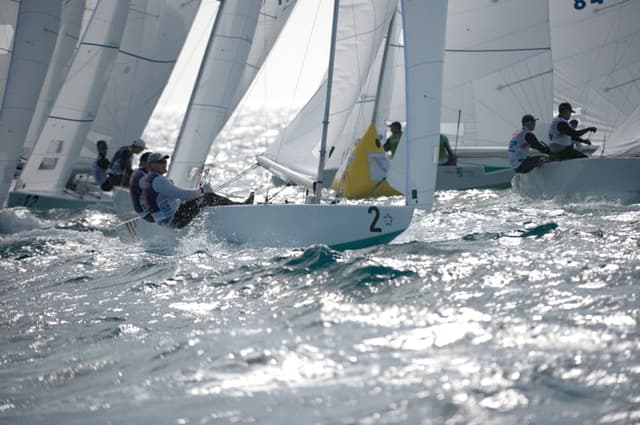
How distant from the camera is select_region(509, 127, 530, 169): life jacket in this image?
484 inches

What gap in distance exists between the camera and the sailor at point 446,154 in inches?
577

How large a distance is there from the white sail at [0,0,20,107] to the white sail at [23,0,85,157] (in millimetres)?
1547

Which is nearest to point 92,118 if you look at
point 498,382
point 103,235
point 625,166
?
point 103,235

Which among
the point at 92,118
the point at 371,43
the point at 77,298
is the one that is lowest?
the point at 77,298

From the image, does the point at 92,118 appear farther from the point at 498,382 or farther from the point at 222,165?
the point at 222,165

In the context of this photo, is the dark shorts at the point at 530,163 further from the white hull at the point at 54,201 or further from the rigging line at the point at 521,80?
the white hull at the point at 54,201

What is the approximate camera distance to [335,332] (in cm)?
559

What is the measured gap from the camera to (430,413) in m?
4.24

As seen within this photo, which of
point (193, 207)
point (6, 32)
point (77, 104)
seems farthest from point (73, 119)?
point (193, 207)

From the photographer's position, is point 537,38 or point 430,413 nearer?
point 430,413

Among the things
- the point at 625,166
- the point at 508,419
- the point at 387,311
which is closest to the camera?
the point at 508,419

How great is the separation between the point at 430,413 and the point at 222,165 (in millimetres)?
25476

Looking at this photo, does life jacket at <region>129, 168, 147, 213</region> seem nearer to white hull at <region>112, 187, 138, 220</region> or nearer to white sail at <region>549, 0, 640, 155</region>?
white hull at <region>112, 187, 138, 220</region>

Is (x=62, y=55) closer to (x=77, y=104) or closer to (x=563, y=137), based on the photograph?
(x=77, y=104)
